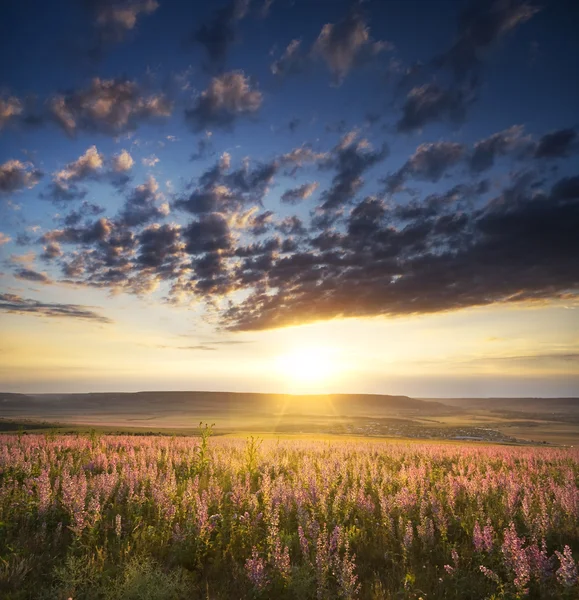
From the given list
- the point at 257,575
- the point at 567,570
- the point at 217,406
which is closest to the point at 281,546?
the point at 257,575

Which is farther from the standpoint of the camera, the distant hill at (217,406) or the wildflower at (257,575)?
the distant hill at (217,406)

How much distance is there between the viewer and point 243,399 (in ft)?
568

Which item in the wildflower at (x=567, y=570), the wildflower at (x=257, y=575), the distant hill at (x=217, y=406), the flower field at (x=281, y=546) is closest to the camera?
the wildflower at (x=567, y=570)

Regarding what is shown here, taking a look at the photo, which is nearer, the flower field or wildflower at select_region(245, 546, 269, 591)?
wildflower at select_region(245, 546, 269, 591)

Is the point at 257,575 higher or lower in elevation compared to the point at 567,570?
lower

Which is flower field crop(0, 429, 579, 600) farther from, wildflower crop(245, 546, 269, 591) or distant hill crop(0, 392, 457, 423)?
distant hill crop(0, 392, 457, 423)

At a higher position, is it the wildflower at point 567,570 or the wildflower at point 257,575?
the wildflower at point 567,570

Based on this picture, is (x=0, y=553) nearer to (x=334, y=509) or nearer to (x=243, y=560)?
(x=243, y=560)

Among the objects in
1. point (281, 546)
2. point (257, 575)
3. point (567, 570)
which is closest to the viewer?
point (567, 570)

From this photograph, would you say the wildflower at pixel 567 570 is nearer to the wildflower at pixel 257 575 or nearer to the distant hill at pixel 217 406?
the wildflower at pixel 257 575

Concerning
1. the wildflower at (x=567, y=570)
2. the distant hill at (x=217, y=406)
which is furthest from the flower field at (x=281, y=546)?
the distant hill at (x=217, y=406)

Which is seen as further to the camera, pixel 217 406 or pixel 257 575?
pixel 217 406

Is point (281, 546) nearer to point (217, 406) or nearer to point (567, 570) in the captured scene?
point (567, 570)

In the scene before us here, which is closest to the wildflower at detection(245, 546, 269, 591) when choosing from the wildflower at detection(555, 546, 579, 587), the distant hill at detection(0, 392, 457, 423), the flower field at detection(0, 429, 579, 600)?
the flower field at detection(0, 429, 579, 600)
